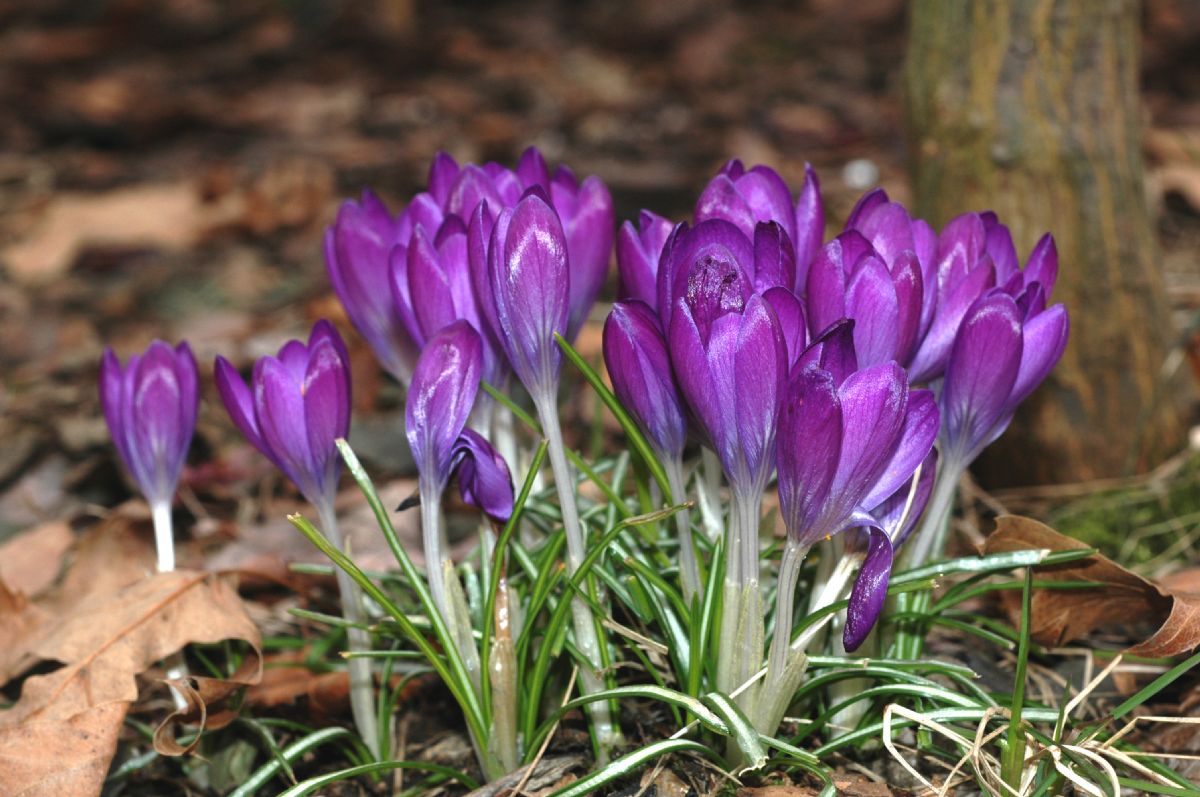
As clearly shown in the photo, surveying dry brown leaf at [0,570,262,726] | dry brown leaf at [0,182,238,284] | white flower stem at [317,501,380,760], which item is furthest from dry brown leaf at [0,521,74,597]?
dry brown leaf at [0,182,238,284]

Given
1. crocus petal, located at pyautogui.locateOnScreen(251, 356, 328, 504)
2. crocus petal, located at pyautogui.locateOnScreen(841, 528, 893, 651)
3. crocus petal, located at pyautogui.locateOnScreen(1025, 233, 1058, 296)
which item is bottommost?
crocus petal, located at pyautogui.locateOnScreen(841, 528, 893, 651)

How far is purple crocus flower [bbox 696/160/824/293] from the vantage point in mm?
1760

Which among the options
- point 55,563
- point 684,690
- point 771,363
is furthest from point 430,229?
point 55,563

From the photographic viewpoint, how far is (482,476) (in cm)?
172

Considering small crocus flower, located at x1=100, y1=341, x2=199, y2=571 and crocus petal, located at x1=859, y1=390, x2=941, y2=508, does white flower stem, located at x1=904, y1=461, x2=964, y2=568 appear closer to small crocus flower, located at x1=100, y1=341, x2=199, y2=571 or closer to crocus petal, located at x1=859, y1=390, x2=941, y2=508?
crocus petal, located at x1=859, y1=390, x2=941, y2=508

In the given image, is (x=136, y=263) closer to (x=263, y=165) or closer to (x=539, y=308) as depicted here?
(x=263, y=165)

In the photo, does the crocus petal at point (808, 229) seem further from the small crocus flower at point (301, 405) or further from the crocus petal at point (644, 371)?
the small crocus flower at point (301, 405)

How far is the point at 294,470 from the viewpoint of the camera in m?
1.84

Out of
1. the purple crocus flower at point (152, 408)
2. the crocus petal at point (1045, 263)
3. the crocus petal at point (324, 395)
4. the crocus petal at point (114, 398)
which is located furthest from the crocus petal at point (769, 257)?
the crocus petal at point (114, 398)

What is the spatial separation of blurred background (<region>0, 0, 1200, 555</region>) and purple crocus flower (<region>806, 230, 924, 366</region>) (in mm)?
→ 1138

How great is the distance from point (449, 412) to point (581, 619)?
14.9 inches

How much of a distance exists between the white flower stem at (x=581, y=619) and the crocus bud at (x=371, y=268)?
320mm

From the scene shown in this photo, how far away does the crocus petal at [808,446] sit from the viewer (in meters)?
1.42

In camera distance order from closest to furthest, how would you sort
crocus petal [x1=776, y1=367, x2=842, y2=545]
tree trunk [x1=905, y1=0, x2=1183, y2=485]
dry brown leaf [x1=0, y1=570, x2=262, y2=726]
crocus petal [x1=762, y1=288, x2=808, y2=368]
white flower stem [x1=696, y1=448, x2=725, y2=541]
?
crocus petal [x1=776, y1=367, x2=842, y2=545] < crocus petal [x1=762, y1=288, x2=808, y2=368] < white flower stem [x1=696, y1=448, x2=725, y2=541] < dry brown leaf [x1=0, y1=570, x2=262, y2=726] < tree trunk [x1=905, y1=0, x2=1183, y2=485]
